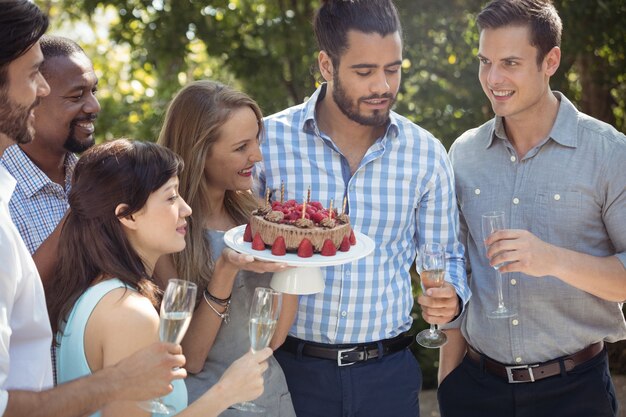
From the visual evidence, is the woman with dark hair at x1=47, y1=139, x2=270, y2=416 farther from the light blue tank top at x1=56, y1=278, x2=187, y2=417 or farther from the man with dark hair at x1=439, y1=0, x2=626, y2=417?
the man with dark hair at x1=439, y1=0, x2=626, y2=417

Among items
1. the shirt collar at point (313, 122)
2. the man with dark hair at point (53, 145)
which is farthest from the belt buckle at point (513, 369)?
the man with dark hair at point (53, 145)

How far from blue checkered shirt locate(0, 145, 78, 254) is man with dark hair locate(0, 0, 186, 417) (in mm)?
1187

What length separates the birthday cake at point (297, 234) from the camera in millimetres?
3463

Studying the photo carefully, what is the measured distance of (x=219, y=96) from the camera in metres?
3.89

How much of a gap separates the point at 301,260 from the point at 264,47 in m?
4.84

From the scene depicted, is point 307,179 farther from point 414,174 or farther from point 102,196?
point 102,196

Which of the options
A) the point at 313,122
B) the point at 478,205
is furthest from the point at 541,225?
the point at 313,122

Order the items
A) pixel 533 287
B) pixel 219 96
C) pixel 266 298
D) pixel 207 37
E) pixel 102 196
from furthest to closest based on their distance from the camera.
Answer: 1. pixel 207 37
2. pixel 533 287
3. pixel 219 96
4. pixel 102 196
5. pixel 266 298

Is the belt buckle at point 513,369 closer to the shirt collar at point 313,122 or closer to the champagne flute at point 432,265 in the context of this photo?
the champagne flute at point 432,265

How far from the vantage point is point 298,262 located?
331 centimetres

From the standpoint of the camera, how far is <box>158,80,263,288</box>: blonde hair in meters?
3.71

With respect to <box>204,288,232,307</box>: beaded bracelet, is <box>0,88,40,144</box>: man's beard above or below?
above

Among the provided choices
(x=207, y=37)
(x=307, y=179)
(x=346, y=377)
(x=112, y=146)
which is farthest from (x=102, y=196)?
(x=207, y=37)

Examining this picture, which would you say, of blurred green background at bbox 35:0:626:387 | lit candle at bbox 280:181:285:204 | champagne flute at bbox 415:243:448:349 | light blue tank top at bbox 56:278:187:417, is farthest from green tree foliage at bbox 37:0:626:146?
light blue tank top at bbox 56:278:187:417
